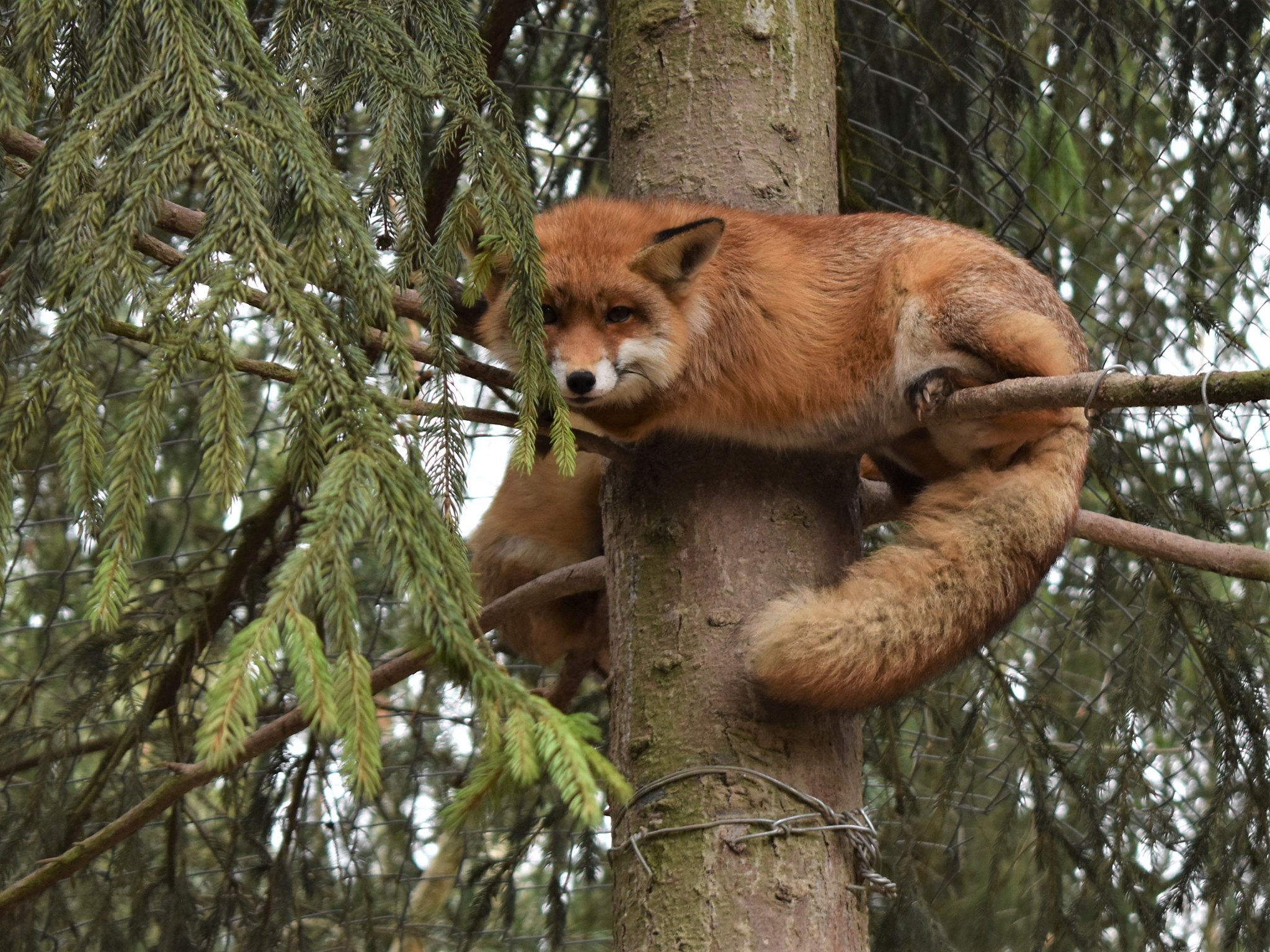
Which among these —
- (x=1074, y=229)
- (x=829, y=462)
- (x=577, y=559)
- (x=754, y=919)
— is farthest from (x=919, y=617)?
(x=1074, y=229)

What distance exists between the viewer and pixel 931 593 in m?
2.60

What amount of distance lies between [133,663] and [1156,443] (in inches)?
144

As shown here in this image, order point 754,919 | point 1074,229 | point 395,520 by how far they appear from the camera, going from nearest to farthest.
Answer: point 395,520 → point 754,919 → point 1074,229

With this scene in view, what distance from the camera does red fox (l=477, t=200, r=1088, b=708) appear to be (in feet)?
8.67

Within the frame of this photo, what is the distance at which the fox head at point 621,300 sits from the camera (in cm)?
275

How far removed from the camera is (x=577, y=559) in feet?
13.6

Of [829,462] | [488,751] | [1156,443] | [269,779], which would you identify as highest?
[1156,443]

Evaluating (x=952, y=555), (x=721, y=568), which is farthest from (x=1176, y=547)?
(x=721, y=568)

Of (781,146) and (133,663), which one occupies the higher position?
(781,146)

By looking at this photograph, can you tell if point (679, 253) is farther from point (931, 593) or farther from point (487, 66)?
point (487, 66)

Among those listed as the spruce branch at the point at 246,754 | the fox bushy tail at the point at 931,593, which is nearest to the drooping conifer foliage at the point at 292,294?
the spruce branch at the point at 246,754

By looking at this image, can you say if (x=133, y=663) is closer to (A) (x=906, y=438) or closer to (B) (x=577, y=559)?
(B) (x=577, y=559)

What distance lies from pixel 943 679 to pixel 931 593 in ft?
7.00

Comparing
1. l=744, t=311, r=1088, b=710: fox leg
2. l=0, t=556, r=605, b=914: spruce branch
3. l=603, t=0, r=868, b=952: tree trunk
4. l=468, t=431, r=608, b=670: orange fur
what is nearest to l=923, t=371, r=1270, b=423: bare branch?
l=744, t=311, r=1088, b=710: fox leg
